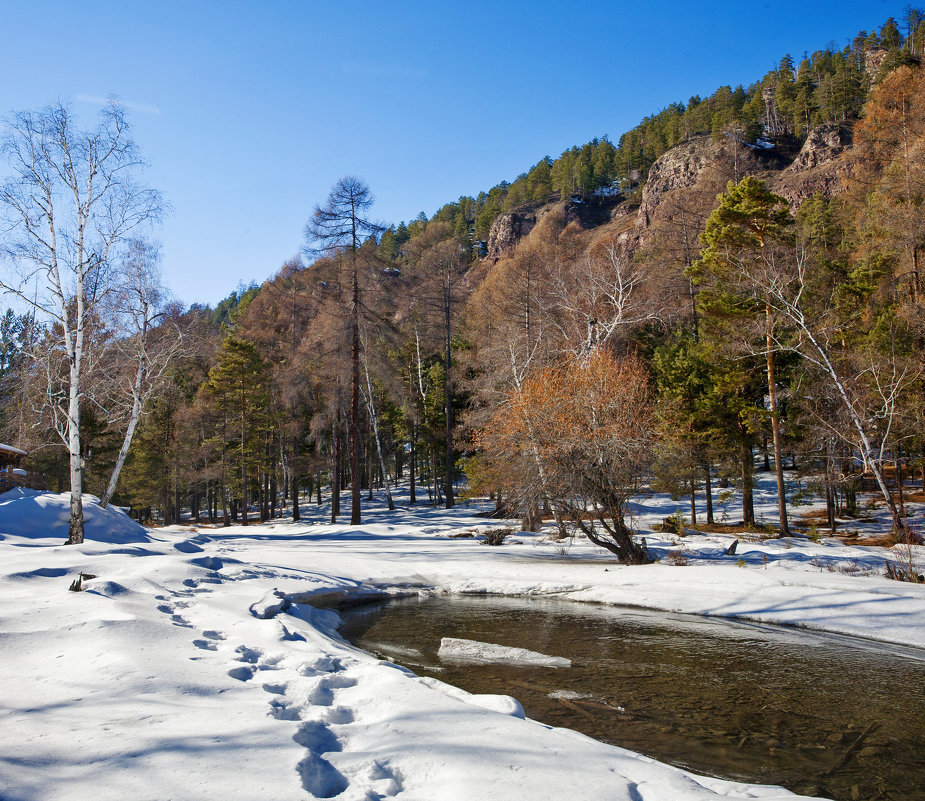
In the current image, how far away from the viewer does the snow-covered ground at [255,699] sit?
3619mm

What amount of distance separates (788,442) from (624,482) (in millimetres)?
12435

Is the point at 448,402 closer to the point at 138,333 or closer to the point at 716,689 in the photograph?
the point at 138,333

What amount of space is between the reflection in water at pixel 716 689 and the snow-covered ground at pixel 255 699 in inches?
42.8

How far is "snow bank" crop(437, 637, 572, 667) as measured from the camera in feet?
30.5

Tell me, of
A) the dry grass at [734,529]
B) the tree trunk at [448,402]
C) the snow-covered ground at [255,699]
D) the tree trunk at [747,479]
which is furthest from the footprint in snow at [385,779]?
the tree trunk at [448,402]

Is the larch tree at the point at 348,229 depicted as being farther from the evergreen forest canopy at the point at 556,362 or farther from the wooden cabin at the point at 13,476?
the wooden cabin at the point at 13,476

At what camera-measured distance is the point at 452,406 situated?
35.9m

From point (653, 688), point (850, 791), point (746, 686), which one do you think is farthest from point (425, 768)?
point (746, 686)

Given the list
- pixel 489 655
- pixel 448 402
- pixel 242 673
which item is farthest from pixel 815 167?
pixel 242 673

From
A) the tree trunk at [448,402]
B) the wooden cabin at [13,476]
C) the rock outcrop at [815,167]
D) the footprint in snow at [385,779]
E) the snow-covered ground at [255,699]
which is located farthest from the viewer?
the rock outcrop at [815,167]

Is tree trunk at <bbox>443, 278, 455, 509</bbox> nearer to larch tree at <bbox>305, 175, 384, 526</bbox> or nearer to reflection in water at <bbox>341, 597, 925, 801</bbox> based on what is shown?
larch tree at <bbox>305, 175, 384, 526</bbox>

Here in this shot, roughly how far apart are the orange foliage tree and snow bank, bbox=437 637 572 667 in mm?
7087

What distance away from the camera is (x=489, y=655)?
31.3ft

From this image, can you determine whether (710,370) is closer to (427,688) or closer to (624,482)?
(624,482)
